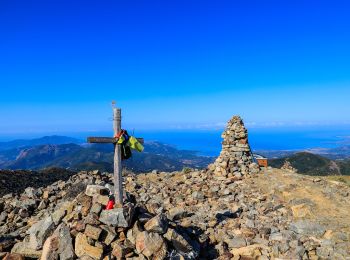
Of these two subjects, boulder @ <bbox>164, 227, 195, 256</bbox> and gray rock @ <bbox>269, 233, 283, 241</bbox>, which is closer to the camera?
boulder @ <bbox>164, 227, 195, 256</bbox>

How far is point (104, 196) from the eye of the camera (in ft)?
41.2

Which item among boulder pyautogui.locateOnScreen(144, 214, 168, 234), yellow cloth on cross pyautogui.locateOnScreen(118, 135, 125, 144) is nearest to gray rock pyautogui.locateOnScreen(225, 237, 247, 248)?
boulder pyautogui.locateOnScreen(144, 214, 168, 234)

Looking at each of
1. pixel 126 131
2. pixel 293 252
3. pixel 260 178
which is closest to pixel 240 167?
pixel 260 178

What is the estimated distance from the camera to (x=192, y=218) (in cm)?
1612

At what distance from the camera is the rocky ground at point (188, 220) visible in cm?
1109

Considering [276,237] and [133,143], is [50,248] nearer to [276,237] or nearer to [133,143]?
[133,143]

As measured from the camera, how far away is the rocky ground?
1109cm

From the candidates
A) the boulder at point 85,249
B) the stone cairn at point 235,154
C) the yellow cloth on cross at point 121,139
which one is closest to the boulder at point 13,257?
the boulder at point 85,249

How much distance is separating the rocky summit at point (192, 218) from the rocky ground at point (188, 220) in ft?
0.11

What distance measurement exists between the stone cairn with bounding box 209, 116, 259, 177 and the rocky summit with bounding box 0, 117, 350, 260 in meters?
0.07

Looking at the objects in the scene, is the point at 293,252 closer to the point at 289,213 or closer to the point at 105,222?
the point at 289,213

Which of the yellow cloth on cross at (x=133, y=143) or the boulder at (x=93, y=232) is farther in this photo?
→ the yellow cloth on cross at (x=133, y=143)

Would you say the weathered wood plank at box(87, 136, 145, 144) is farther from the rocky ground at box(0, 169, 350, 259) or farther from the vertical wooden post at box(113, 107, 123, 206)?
the rocky ground at box(0, 169, 350, 259)

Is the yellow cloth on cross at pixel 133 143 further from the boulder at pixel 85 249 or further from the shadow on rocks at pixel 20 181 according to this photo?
the shadow on rocks at pixel 20 181
